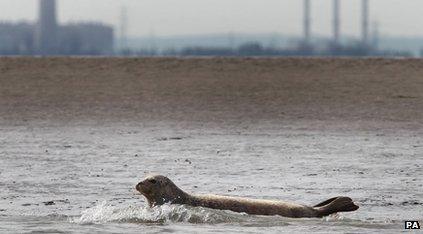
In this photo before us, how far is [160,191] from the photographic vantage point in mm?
12820

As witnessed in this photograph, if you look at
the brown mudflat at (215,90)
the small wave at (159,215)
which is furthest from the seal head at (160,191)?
the brown mudflat at (215,90)

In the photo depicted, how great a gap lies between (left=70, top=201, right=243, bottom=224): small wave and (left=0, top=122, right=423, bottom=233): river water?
0.01 metres

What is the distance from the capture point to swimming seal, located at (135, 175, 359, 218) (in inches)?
489

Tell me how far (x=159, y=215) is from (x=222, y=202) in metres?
0.67

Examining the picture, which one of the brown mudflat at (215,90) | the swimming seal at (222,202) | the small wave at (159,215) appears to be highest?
the swimming seal at (222,202)

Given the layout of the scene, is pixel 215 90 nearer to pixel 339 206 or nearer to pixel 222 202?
pixel 222 202

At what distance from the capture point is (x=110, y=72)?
3183 cm

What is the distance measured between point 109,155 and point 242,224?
24.0 feet

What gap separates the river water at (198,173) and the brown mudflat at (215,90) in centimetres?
187

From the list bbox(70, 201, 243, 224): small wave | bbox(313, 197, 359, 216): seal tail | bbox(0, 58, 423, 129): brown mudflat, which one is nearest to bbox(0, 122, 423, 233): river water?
bbox(70, 201, 243, 224): small wave

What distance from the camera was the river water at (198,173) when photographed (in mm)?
12391

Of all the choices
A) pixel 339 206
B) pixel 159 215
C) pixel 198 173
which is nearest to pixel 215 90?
pixel 198 173

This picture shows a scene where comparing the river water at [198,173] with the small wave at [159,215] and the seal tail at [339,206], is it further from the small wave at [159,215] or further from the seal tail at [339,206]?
the seal tail at [339,206]

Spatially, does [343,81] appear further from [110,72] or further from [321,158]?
[321,158]
